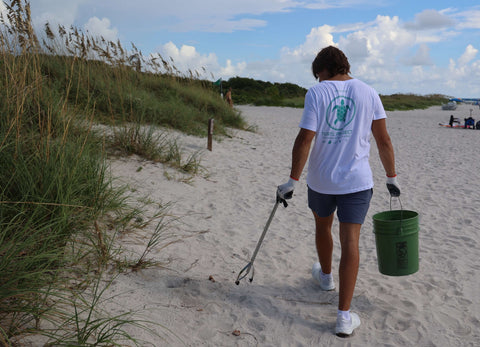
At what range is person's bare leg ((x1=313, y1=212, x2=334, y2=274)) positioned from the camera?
3.24m

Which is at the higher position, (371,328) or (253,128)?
(253,128)

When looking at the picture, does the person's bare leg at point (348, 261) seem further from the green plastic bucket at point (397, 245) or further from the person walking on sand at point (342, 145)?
the green plastic bucket at point (397, 245)

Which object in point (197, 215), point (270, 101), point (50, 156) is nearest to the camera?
point (50, 156)

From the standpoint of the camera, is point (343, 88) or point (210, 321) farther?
point (210, 321)

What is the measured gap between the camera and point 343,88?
283 cm

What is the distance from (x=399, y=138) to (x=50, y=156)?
47.8 ft

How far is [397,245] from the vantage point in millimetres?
3162

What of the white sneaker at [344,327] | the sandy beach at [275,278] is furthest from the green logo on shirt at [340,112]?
the sandy beach at [275,278]

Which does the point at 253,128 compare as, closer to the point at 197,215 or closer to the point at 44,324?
the point at 197,215

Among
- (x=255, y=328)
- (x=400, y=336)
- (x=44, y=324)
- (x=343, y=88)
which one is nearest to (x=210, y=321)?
(x=255, y=328)

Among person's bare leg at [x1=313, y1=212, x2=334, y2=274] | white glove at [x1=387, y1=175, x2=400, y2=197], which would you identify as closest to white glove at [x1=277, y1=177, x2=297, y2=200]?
person's bare leg at [x1=313, y1=212, x2=334, y2=274]

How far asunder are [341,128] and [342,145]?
0.39 feet

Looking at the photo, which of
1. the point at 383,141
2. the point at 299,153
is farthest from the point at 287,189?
the point at 383,141

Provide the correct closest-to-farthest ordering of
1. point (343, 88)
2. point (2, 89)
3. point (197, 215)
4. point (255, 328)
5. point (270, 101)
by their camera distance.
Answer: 1. point (343, 88)
2. point (255, 328)
3. point (2, 89)
4. point (197, 215)
5. point (270, 101)
